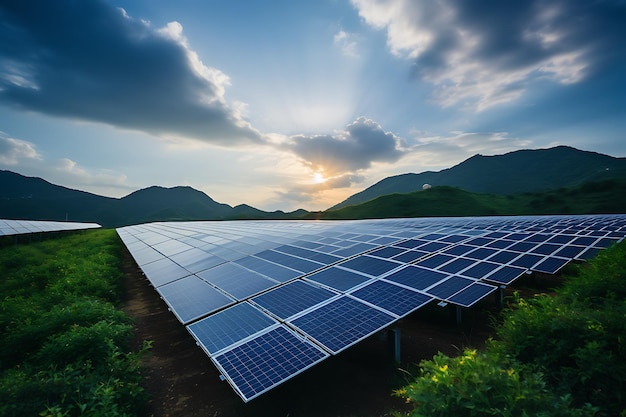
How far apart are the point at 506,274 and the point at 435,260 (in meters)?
2.86

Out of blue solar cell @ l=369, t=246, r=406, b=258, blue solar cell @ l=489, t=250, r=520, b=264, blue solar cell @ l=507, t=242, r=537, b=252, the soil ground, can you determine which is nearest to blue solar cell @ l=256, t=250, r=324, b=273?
blue solar cell @ l=369, t=246, r=406, b=258

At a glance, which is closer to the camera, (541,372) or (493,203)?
(541,372)

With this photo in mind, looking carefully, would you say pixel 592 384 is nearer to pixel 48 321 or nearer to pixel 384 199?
pixel 48 321

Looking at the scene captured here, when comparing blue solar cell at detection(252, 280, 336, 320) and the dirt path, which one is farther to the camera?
blue solar cell at detection(252, 280, 336, 320)

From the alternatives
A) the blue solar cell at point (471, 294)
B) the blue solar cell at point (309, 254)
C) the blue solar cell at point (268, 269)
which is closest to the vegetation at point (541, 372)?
the blue solar cell at point (471, 294)

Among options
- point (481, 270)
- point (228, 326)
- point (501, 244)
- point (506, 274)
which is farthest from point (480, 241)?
point (228, 326)

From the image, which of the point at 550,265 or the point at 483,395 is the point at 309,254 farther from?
the point at 550,265

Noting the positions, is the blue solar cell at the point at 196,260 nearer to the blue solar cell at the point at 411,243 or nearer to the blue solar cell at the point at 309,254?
the blue solar cell at the point at 309,254

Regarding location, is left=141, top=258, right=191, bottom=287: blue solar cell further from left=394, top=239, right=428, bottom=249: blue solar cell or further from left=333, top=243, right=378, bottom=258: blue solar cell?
left=394, top=239, right=428, bottom=249: blue solar cell

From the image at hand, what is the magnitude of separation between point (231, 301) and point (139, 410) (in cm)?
345

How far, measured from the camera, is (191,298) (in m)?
9.46

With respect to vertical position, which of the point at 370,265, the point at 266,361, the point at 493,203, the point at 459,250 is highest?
the point at 493,203

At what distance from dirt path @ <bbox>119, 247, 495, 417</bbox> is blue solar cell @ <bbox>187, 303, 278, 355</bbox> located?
1705mm

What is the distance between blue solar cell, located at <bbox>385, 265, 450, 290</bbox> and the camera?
9445 millimetres
